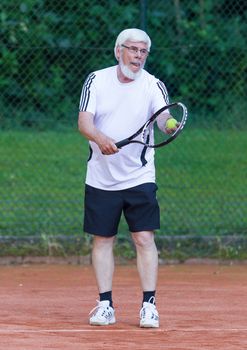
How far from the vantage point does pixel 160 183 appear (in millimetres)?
12109

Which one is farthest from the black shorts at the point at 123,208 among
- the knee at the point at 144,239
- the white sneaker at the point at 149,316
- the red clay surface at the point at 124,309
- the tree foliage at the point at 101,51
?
the tree foliage at the point at 101,51

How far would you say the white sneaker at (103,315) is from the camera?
7633 millimetres

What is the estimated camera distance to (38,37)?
11.2 metres

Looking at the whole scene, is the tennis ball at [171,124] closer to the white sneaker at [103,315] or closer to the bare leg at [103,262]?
the bare leg at [103,262]

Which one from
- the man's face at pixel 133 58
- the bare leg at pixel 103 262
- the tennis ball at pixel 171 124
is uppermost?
the man's face at pixel 133 58

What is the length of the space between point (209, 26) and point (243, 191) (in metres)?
1.92

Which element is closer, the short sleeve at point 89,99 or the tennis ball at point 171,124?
the tennis ball at point 171,124

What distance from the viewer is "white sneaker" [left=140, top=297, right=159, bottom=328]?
749cm

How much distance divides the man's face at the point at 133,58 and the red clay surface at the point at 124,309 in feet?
5.31

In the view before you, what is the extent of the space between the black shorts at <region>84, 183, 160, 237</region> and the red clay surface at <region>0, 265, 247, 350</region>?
63 cm

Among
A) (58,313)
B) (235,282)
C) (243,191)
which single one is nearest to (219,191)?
(243,191)

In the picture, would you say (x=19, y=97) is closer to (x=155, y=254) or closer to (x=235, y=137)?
(x=235, y=137)

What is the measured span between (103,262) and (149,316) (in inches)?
20.2

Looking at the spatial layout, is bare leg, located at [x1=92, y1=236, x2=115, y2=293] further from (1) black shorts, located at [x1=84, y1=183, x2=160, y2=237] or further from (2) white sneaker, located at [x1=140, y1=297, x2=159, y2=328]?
(2) white sneaker, located at [x1=140, y1=297, x2=159, y2=328]
